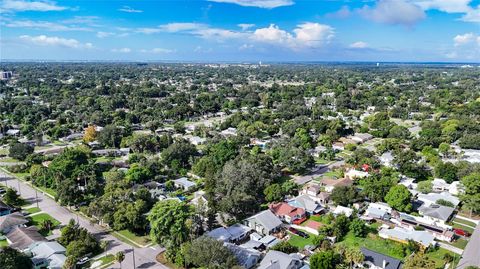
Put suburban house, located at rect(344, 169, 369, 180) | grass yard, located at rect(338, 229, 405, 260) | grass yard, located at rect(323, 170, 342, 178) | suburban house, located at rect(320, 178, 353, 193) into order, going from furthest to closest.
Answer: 1. grass yard, located at rect(323, 170, 342, 178)
2. suburban house, located at rect(344, 169, 369, 180)
3. suburban house, located at rect(320, 178, 353, 193)
4. grass yard, located at rect(338, 229, 405, 260)

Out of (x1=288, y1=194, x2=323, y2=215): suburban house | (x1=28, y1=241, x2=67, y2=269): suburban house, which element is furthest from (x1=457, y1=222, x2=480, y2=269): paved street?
(x1=28, y1=241, x2=67, y2=269): suburban house

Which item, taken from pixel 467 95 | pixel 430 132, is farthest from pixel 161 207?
pixel 467 95

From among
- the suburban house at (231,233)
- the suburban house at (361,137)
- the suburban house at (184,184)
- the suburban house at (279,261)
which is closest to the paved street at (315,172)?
the suburban house at (184,184)

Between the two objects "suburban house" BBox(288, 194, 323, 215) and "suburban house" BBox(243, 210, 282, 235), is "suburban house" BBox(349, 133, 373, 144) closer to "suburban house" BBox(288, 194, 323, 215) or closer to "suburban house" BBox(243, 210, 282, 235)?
"suburban house" BBox(288, 194, 323, 215)

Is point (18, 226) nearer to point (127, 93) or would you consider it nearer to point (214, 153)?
point (214, 153)

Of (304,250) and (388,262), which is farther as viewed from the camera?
(304,250)

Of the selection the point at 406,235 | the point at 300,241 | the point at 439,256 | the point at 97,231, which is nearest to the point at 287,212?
Answer: the point at 300,241

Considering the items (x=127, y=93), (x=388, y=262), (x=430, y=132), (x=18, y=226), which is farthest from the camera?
(x=127, y=93)
